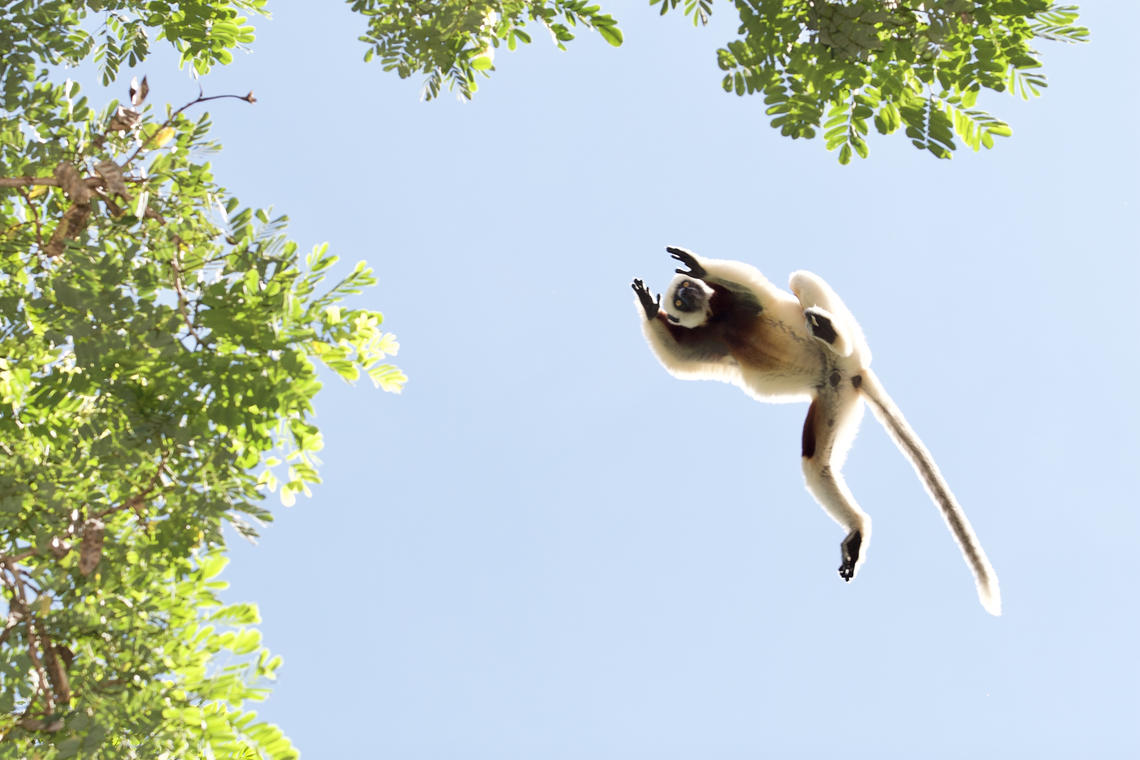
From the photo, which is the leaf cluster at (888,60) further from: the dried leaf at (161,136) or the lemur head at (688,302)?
the dried leaf at (161,136)

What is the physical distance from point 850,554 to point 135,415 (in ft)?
15.8

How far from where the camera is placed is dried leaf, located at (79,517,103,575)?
15.5 feet

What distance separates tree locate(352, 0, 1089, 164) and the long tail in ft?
6.16

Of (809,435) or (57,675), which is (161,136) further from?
(809,435)

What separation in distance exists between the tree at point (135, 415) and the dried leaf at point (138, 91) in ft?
0.05

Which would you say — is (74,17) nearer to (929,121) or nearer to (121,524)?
(121,524)

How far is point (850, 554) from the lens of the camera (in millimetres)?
6316

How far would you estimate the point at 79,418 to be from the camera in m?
5.60

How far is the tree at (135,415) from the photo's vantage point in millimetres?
4684

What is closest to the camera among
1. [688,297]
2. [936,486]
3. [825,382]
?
[936,486]

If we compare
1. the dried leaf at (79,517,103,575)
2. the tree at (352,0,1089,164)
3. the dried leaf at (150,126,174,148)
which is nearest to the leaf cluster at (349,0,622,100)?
the tree at (352,0,1089,164)

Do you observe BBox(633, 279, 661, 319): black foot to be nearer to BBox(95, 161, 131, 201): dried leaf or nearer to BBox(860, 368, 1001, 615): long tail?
BBox(860, 368, 1001, 615): long tail

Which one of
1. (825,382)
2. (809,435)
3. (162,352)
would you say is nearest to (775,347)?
(825,382)

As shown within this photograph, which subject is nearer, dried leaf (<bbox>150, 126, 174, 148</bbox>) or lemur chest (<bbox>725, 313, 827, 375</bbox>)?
dried leaf (<bbox>150, 126, 174, 148</bbox>)
